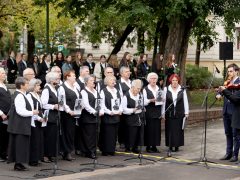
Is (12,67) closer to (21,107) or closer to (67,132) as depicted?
(67,132)

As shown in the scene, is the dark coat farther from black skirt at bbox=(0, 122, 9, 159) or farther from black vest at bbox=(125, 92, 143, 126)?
black skirt at bbox=(0, 122, 9, 159)

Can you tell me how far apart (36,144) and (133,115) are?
2840 millimetres

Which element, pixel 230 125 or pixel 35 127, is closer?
pixel 35 127

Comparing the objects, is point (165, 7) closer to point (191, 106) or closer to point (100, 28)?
point (191, 106)

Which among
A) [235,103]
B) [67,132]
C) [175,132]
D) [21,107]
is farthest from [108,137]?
[235,103]

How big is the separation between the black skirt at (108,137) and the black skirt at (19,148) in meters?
2.46

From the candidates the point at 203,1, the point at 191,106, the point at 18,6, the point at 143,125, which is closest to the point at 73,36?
the point at 18,6

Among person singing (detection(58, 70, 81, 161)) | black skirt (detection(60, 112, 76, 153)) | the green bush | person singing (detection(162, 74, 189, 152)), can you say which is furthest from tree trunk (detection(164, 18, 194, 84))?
the green bush

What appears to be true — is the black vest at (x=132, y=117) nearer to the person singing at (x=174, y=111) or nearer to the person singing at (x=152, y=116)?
the person singing at (x=152, y=116)

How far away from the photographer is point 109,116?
13.9 m

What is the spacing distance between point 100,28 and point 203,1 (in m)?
16.2

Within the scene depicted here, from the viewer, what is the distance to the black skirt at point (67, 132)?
43.4ft

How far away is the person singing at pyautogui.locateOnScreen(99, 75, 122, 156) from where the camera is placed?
13844 mm

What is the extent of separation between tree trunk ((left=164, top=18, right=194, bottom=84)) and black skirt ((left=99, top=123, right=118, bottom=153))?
25.8 feet
